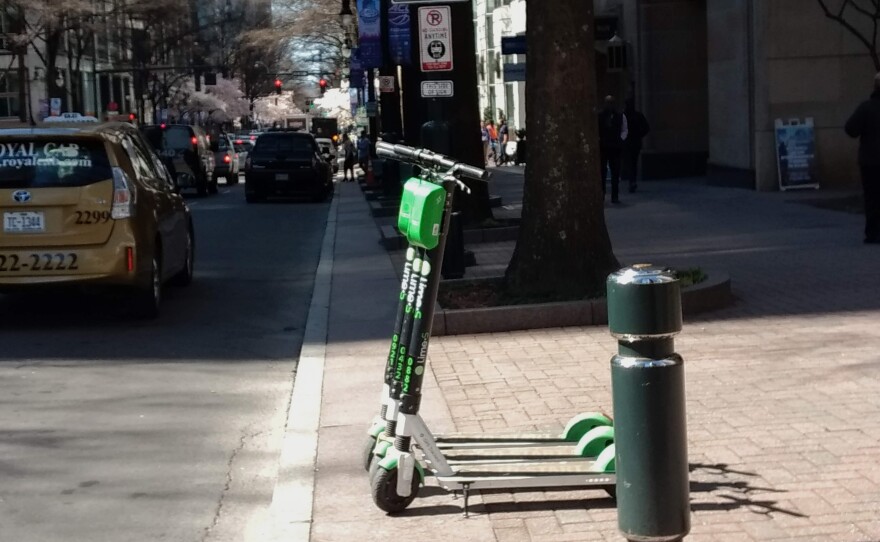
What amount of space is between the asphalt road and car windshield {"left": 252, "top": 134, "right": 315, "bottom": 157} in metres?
17.5

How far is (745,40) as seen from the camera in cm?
2278

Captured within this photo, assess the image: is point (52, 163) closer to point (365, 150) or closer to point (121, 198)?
point (121, 198)

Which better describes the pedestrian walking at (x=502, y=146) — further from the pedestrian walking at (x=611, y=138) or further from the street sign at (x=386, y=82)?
the pedestrian walking at (x=611, y=138)

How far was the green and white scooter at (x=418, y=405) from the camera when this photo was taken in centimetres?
540

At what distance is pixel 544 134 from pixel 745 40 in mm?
13356

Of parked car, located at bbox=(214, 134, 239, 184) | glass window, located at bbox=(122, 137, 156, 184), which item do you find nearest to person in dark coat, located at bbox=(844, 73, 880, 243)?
glass window, located at bbox=(122, 137, 156, 184)

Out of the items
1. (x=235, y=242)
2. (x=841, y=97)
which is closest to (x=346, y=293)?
(x=235, y=242)

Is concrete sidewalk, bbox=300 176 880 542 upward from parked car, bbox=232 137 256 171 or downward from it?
downward

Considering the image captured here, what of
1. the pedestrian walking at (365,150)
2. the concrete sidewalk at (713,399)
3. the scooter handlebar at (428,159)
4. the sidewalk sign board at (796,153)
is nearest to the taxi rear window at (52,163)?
the concrete sidewalk at (713,399)

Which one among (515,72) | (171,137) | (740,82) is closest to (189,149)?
(171,137)

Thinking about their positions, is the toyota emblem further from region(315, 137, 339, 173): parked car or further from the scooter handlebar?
region(315, 137, 339, 173): parked car

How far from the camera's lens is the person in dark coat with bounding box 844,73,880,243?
1398 centimetres

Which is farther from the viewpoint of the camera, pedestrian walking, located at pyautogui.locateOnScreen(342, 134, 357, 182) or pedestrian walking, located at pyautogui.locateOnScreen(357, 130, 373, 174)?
pedestrian walking, located at pyautogui.locateOnScreen(342, 134, 357, 182)

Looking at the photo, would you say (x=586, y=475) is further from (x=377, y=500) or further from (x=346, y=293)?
(x=346, y=293)
